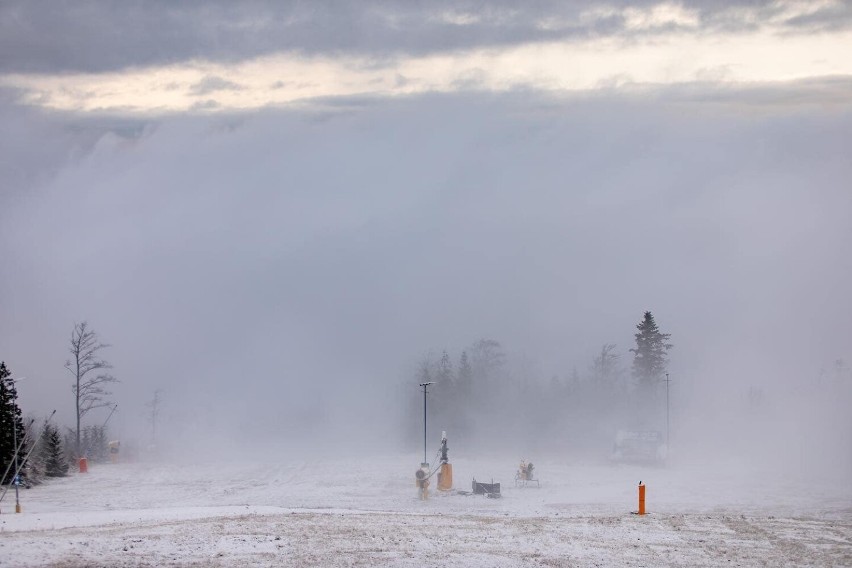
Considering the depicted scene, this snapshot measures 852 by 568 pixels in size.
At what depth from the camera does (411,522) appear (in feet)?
115

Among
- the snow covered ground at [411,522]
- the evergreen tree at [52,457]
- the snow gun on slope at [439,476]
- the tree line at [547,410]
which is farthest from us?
the tree line at [547,410]

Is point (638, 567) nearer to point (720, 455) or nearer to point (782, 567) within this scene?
point (782, 567)

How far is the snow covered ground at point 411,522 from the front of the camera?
26625mm

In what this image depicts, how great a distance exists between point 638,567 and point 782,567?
4.23 meters

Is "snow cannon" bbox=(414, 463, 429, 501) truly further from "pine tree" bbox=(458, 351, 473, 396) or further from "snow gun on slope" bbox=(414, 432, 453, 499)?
"pine tree" bbox=(458, 351, 473, 396)

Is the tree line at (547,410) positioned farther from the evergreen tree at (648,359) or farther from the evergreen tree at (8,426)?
the evergreen tree at (8,426)

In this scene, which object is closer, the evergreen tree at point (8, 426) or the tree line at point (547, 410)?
the evergreen tree at point (8, 426)

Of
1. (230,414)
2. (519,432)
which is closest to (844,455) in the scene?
(519,432)

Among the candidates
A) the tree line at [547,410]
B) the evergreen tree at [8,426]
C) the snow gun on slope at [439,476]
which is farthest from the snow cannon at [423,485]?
the tree line at [547,410]

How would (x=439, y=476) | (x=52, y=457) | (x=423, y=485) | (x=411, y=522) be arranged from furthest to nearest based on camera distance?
1. (x=52, y=457)
2. (x=439, y=476)
3. (x=423, y=485)
4. (x=411, y=522)

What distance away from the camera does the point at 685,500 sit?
1921 inches

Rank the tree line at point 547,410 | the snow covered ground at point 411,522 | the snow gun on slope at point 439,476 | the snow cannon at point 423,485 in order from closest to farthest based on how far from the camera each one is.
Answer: the snow covered ground at point 411,522
the snow cannon at point 423,485
the snow gun on slope at point 439,476
the tree line at point 547,410

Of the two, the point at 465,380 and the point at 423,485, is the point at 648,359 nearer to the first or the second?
the point at 465,380

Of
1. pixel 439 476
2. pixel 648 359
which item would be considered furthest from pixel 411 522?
pixel 648 359
